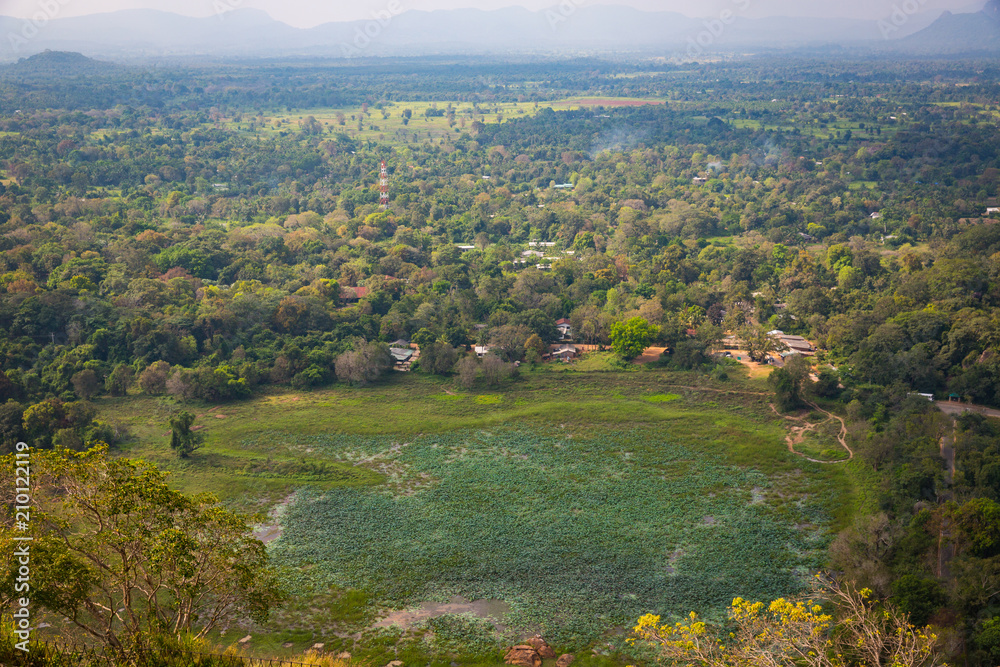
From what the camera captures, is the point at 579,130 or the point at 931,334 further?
the point at 579,130

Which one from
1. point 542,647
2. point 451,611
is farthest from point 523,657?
point 451,611

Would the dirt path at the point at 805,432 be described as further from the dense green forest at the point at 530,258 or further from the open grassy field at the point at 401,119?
the open grassy field at the point at 401,119

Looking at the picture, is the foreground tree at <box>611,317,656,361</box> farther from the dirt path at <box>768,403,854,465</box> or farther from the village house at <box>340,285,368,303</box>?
the village house at <box>340,285,368,303</box>

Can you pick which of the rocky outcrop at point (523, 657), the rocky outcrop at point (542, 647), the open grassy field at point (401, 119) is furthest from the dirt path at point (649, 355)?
the open grassy field at point (401, 119)

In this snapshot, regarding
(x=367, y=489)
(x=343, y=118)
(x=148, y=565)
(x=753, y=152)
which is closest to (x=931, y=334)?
(x=367, y=489)

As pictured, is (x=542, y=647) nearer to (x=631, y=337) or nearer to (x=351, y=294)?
(x=631, y=337)

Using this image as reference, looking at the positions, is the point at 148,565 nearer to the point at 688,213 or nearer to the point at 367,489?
the point at 367,489
